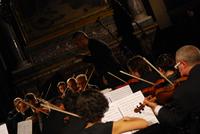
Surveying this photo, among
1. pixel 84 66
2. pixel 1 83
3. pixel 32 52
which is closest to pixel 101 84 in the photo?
pixel 84 66

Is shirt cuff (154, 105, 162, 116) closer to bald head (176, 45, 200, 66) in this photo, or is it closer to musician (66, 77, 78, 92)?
bald head (176, 45, 200, 66)

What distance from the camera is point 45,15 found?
9180 millimetres

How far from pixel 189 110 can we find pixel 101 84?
211 inches

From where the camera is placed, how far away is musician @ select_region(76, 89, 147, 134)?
300 cm

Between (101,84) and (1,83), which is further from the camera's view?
(1,83)

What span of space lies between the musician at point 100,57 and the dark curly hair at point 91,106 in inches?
176

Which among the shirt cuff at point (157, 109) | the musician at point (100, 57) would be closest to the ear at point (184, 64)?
the shirt cuff at point (157, 109)

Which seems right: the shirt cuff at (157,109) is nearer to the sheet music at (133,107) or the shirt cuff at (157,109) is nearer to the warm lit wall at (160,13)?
the sheet music at (133,107)

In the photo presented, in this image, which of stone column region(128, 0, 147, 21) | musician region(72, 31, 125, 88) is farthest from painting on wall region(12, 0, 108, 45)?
stone column region(128, 0, 147, 21)

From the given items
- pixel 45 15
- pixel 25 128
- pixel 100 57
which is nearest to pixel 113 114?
pixel 25 128

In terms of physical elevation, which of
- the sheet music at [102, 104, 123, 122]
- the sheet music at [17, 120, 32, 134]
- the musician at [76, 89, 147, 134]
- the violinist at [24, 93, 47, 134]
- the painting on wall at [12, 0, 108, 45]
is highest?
→ the painting on wall at [12, 0, 108, 45]

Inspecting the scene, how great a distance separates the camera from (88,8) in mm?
9000

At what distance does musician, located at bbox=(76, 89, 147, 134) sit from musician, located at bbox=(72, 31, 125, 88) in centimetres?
448

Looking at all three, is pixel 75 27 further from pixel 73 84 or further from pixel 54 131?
pixel 54 131
